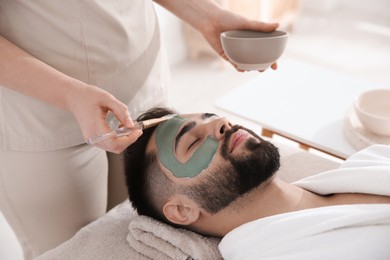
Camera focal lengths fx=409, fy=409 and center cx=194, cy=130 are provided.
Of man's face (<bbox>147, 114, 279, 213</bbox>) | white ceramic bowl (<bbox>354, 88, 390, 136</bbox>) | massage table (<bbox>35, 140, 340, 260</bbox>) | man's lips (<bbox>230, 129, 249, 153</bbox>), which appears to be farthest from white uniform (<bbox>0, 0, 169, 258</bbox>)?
white ceramic bowl (<bbox>354, 88, 390, 136</bbox>)

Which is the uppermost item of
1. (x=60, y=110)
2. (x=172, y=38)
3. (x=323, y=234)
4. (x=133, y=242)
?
(x=60, y=110)

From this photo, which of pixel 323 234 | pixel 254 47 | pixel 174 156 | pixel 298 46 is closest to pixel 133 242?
pixel 174 156

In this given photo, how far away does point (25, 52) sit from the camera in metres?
1.05

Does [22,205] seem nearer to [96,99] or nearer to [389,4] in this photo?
[96,99]

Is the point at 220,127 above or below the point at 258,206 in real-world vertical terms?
above

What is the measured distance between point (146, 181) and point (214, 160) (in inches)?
8.8

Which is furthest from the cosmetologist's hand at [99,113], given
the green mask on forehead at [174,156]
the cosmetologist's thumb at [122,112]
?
the green mask on forehead at [174,156]

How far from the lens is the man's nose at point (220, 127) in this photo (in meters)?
1.17

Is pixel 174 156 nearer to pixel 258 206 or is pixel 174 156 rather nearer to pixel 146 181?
pixel 146 181

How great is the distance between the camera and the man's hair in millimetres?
1174

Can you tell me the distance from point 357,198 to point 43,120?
0.91 m

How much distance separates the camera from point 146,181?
1.21m

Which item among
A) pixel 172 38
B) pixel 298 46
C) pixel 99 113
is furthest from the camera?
pixel 298 46

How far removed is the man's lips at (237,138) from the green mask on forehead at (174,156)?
4 cm
